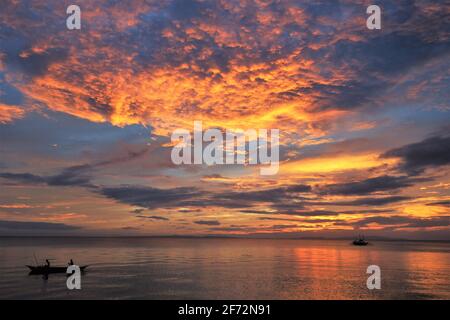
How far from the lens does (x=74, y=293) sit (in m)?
65.0

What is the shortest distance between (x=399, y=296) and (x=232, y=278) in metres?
34.1
